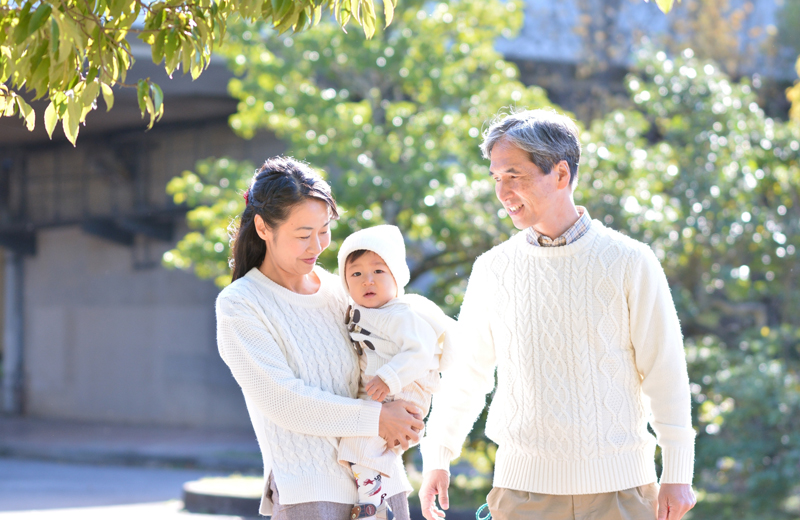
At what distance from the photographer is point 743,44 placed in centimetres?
1467

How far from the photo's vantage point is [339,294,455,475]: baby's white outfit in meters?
2.46

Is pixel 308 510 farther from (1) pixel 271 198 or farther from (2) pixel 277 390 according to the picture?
(1) pixel 271 198

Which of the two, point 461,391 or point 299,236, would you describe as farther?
point 461,391

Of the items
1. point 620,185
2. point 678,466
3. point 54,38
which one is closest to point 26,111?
point 54,38

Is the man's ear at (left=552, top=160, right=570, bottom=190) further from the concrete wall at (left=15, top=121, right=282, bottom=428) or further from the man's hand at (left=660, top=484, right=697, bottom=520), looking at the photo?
the concrete wall at (left=15, top=121, right=282, bottom=428)

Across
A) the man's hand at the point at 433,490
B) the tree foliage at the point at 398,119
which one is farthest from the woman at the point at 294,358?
the tree foliage at the point at 398,119

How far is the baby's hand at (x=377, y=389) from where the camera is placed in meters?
2.46

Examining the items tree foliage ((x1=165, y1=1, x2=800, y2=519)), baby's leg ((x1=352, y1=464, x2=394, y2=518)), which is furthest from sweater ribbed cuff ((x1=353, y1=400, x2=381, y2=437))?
tree foliage ((x1=165, y1=1, x2=800, y2=519))

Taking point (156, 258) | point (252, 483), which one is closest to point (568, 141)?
point (252, 483)

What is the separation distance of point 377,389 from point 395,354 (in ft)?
0.44

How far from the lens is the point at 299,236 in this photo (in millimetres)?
2512

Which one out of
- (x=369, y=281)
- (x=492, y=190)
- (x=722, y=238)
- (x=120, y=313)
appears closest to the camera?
(x=369, y=281)

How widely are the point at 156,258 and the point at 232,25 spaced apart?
896 centimetres

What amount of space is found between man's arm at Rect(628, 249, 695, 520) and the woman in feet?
2.14
